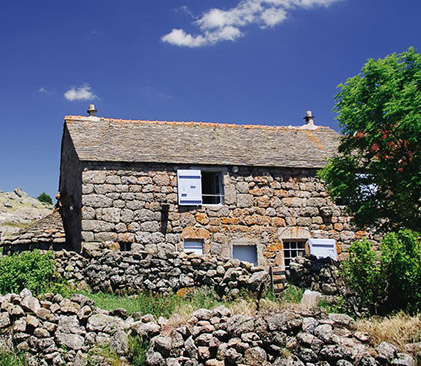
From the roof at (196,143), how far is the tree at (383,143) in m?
3.19

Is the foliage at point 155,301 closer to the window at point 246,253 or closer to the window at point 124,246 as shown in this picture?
the window at point 124,246

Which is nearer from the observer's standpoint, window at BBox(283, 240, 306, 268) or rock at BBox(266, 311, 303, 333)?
rock at BBox(266, 311, 303, 333)

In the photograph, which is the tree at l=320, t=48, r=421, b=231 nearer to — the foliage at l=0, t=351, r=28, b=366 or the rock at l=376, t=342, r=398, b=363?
the rock at l=376, t=342, r=398, b=363

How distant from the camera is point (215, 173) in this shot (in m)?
17.8

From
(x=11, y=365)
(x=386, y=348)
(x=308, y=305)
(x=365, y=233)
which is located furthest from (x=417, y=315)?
(x=365, y=233)

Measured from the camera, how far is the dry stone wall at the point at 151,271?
13148 mm

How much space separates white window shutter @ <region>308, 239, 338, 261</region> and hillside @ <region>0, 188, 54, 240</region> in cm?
1808

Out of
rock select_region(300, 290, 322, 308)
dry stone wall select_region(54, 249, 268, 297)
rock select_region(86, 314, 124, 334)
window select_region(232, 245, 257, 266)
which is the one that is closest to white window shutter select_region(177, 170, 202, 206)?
window select_region(232, 245, 257, 266)

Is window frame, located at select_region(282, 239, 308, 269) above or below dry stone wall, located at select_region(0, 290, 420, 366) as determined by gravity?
above

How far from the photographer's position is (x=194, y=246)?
1666 centimetres

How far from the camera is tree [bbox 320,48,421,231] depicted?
11.8 meters

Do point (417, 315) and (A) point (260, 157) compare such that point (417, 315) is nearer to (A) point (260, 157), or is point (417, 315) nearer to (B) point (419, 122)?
(B) point (419, 122)

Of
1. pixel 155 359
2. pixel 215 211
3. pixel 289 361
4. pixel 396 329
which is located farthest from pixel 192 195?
pixel 396 329

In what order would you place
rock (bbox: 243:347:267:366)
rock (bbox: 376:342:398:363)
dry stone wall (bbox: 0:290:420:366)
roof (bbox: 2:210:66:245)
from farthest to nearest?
roof (bbox: 2:210:66:245) → rock (bbox: 243:347:267:366) → dry stone wall (bbox: 0:290:420:366) → rock (bbox: 376:342:398:363)
